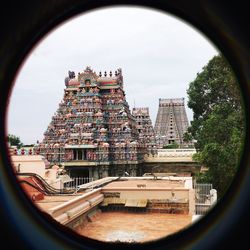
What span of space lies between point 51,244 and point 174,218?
649 cm

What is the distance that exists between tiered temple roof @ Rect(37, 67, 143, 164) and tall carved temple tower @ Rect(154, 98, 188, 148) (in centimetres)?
2734

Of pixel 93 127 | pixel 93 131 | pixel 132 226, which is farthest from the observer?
pixel 93 127

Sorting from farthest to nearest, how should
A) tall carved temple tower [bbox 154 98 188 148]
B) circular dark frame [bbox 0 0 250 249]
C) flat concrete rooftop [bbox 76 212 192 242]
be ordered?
tall carved temple tower [bbox 154 98 188 148]
flat concrete rooftop [bbox 76 212 192 242]
circular dark frame [bbox 0 0 250 249]

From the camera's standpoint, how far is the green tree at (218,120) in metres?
13.5

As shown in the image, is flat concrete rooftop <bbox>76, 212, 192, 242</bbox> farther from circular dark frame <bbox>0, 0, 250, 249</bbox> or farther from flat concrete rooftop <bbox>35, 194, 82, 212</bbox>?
circular dark frame <bbox>0, 0, 250, 249</bbox>

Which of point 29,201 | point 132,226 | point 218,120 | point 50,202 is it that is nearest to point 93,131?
point 218,120

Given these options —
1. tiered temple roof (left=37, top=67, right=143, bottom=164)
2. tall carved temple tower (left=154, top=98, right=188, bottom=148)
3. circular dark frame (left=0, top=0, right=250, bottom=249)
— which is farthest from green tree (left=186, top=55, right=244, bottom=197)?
tall carved temple tower (left=154, top=98, right=188, bottom=148)

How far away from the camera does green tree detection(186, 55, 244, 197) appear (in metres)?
13.5

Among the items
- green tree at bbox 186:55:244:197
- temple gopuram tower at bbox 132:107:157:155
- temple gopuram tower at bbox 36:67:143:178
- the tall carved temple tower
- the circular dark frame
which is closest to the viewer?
the circular dark frame

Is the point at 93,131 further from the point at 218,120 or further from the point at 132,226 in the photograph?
the point at 132,226

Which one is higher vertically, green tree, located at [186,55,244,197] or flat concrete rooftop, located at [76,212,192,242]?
green tree, located at [186,55,244,197]

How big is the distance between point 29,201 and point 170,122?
57.0 metres

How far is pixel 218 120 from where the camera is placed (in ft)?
50.2

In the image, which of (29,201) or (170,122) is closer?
(29,201)
